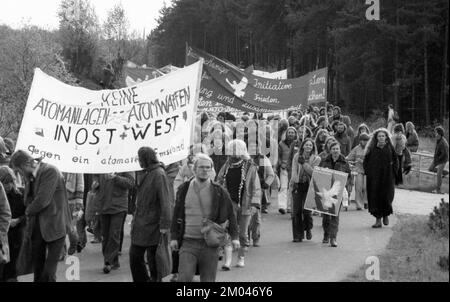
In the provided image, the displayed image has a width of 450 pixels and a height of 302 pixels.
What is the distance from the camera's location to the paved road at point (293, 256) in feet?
32.3

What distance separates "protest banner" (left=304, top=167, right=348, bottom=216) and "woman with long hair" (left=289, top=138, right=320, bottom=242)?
0.38 m

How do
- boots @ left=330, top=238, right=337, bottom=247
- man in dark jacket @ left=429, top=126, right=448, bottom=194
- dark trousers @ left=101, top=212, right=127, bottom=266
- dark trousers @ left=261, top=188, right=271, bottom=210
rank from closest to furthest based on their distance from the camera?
dark trousers @ left=101, top=212, right=127, bottom=266 < boots @ left=330, top=238, right=337, bottom=247 < dark trousers @ left=261, top=188, right=271, bottom=210 < man in dark jacket @ left=429, top=126, right=448, bottom=194

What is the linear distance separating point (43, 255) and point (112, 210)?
5.71ft

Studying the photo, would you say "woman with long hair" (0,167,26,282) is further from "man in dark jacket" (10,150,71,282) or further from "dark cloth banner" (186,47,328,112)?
"dark cloth banner" (186,47,328,112)

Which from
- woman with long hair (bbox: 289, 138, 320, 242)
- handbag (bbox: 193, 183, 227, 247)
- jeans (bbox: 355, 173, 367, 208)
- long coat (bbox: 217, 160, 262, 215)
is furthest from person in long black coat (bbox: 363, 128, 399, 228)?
handbag (bbox: 193, 183, 227, 247)

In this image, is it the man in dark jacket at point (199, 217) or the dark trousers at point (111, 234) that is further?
the dark trousers at point (111, 234)

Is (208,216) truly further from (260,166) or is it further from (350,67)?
(350,67)

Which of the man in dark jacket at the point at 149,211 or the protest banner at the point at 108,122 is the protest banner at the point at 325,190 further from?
the man in dark jacket at the point at 149,211

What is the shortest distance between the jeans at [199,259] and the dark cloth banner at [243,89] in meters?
9.71

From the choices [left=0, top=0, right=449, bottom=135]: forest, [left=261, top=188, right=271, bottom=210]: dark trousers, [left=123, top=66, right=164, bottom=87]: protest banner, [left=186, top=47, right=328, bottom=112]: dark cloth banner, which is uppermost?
[left=0, top=0, right=449, bottom=135]: forest

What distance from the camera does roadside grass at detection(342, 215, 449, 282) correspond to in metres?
8.30

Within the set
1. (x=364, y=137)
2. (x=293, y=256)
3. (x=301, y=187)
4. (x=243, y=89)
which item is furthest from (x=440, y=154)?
(x=293, y=256)

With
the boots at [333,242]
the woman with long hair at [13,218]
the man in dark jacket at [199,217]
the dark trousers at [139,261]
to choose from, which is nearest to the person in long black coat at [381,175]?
the boots at [333,242]
